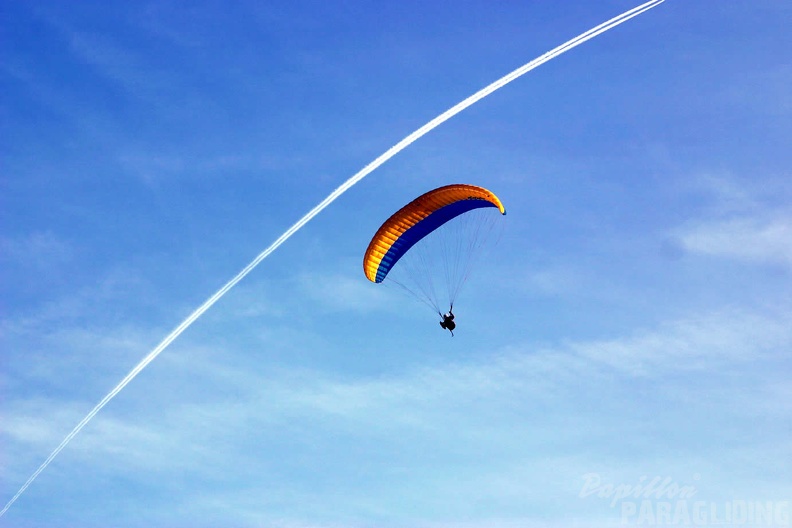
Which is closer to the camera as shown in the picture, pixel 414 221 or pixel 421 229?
pixel 414 221

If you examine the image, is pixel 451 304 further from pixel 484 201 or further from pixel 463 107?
pixel 463 107

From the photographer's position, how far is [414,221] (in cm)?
7231

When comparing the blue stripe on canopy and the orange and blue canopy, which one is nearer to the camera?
the orange and blue canopy

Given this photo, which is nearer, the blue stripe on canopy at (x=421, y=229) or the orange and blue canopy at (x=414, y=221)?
the orange and blue canopy at (x=414, y=221)

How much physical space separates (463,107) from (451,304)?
42.4ft

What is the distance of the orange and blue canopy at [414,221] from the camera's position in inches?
2788

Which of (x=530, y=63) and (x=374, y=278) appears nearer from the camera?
(x=530, y=63)

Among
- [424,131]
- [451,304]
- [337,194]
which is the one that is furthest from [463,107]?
[451,304]

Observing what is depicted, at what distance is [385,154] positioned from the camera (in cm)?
6719

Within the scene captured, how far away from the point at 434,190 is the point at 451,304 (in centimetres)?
742

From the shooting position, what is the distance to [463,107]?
220ft

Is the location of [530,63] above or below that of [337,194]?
above

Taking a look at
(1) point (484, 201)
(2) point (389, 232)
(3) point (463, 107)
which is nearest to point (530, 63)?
(3) point (463, 107)

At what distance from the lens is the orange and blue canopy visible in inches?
2788
